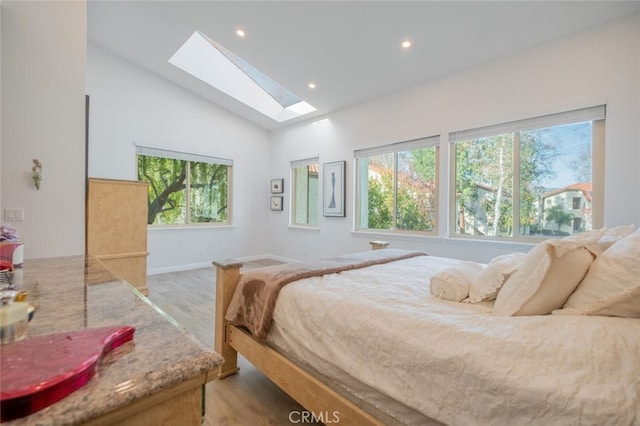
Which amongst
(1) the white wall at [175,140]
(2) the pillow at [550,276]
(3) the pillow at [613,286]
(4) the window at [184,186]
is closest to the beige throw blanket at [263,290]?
(2) the pillow at [550,276]

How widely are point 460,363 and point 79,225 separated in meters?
3.22

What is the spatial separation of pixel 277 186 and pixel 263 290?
450 cm

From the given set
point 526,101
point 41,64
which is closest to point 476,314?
point 526,101

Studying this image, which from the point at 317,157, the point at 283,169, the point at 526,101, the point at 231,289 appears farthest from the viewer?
the point at 283,169

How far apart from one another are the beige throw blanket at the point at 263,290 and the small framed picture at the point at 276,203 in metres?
3.99

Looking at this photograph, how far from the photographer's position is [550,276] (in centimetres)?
110

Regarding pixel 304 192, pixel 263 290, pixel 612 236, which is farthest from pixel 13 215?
pixel 304 192

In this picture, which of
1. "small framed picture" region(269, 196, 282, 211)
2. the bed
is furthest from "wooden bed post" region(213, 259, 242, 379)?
"small framed picture" region(269, 196, 282, 211)

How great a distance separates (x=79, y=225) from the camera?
2.71m

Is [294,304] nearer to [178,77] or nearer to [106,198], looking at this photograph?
[106,198]

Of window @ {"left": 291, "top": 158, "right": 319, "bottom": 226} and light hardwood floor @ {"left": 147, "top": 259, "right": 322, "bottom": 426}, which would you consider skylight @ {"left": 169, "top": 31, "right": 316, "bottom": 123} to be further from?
light hardwood floor @ {"left": 147, "top": 259, "right": 322, "bottom": 426}

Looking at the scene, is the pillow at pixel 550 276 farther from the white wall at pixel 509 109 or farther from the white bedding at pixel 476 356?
the white wall at pixel 509 109

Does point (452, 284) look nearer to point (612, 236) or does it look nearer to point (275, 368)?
point (612, 236)

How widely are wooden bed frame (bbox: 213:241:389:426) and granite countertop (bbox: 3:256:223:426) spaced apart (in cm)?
27
